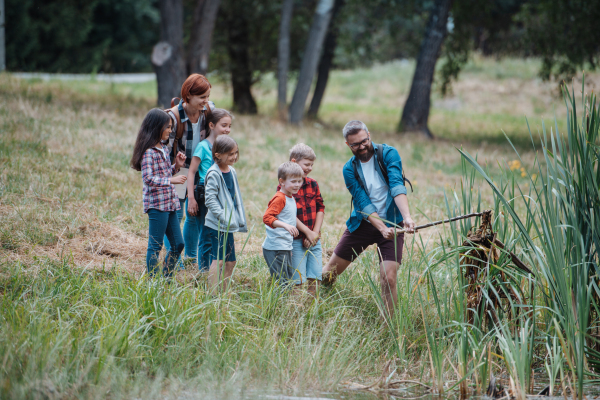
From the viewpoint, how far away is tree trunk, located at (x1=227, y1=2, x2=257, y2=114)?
1516 centimetres

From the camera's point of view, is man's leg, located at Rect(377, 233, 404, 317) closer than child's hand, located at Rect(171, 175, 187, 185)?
Yes

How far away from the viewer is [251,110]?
15586mm

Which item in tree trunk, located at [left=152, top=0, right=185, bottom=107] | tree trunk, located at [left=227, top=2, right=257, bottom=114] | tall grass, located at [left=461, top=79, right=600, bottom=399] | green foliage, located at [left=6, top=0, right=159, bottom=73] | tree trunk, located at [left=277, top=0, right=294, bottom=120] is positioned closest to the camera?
tall grass, located at [left=461, top=79, right=600, bottom=399]

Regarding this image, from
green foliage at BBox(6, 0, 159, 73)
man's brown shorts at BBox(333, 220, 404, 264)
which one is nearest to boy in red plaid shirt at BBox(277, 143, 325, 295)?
man's brown shorts at BBox(333, 220, 404, 264)

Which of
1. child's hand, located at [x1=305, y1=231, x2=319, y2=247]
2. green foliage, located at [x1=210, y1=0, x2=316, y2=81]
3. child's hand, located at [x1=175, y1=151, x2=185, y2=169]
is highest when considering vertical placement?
green foliage, located at [x1=210, y1=0, x2=316, y2=81]

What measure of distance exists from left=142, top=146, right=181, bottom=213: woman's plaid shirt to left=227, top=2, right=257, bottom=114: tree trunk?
11591 millimetres

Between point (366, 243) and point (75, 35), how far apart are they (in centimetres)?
3116

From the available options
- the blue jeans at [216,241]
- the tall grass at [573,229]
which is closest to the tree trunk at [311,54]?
the blue jeans at [216,241]

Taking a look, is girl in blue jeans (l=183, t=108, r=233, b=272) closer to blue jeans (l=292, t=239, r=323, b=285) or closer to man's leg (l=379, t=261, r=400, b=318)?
blue jeans (l=292, t=239, r=323, b=285)

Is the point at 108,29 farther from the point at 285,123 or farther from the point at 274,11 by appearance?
the point at 285,123

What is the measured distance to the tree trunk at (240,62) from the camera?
49.7 ft

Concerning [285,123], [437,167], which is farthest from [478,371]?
[285,123]

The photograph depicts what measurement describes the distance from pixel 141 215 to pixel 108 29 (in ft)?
107

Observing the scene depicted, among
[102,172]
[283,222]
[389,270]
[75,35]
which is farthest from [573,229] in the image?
[75,35]
